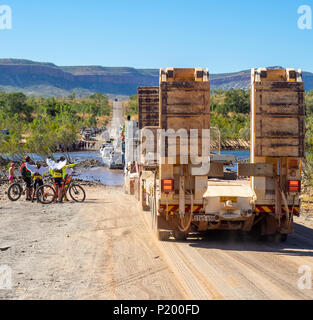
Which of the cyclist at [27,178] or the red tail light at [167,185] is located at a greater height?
the red tail light at [167,185]

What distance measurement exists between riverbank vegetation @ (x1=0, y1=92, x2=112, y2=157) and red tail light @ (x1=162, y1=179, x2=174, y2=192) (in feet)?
104

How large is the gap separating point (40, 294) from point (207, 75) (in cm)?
616

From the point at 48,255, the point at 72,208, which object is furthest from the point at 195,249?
the point at 72,208

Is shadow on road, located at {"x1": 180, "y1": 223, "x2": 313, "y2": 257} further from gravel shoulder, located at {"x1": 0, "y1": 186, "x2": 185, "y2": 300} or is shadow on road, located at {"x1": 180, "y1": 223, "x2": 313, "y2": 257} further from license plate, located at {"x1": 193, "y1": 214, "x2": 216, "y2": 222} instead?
gravel shoulder, located at {"x1": 0, "y1": 186, "x2": 185, "y2": 300}

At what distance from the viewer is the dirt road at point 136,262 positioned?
7395 mm

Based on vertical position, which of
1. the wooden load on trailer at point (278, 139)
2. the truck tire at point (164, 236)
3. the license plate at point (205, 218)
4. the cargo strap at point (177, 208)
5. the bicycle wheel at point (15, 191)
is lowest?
the truck tire at point (164, 236)

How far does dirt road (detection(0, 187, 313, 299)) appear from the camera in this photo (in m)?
7.39

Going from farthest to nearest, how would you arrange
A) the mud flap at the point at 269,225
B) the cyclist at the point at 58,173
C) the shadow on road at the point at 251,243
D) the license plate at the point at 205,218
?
1. the cyclist at the point at 58,173
2. the mud flap at the point at 269,225
3. the license plate at the point at 205,218
4. the shadow on road at the point at 251,243

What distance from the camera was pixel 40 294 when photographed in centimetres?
725

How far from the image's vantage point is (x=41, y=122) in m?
80.5

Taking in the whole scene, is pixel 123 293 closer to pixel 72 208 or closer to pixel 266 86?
pixel 266 86

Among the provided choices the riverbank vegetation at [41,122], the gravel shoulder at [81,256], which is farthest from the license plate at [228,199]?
the riverbank vegetation at [41,122]

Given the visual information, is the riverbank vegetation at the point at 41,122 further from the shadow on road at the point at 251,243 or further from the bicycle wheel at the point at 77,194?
the shadow on road at the point at 251,243

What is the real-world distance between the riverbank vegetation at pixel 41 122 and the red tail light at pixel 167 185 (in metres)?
31.7
